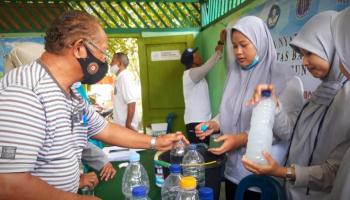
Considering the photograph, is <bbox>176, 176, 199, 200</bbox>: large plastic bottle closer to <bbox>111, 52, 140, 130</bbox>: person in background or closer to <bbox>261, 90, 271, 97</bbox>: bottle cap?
<bbox>261, 90, 271, 97</bbox>: bottle cap

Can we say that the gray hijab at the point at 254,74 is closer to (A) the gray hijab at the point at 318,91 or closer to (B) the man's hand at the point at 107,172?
(A) the gray hijab at the point at 318,91

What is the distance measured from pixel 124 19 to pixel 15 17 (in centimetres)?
165

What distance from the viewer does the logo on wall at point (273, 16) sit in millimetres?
2176

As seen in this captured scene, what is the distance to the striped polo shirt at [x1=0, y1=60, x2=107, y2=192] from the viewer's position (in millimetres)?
836

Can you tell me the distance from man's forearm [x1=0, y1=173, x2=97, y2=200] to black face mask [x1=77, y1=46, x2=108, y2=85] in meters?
0.43

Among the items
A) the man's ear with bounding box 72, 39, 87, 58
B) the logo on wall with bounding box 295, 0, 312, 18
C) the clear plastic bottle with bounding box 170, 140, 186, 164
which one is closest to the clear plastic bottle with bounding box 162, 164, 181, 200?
the clear plastic bottle with bounding box 170, 140, 186, 164

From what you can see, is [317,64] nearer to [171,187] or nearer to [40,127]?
[171,187]

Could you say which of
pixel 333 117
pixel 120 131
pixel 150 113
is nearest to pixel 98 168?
pixel 120 131

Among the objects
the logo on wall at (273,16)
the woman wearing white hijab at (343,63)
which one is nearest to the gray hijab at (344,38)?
the woman wearing white hijab at (343,63)

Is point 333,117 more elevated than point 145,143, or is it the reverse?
point 333,117

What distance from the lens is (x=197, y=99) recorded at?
344 centimetres

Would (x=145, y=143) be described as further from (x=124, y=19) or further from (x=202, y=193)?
(x=124, y=19)

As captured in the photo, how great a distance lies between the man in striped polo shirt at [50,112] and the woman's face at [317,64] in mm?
852

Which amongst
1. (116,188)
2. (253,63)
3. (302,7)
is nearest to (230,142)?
(253,63)
